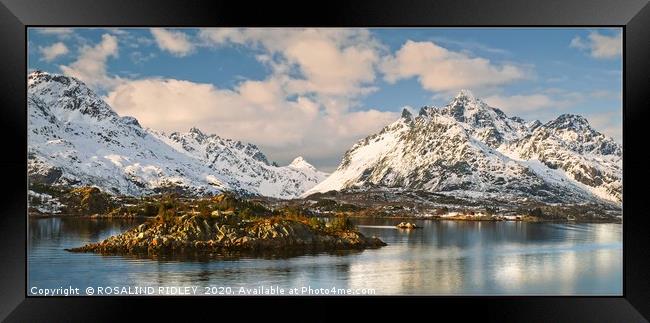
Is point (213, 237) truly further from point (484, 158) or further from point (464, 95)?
point (484, 158)

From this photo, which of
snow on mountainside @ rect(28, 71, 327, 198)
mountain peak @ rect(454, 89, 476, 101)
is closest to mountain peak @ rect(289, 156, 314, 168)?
snow on mountainside @ rect(28, 71, 327, 198)

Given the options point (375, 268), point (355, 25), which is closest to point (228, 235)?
point (375, 268)

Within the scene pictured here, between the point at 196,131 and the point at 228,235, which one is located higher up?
the point at 196,131

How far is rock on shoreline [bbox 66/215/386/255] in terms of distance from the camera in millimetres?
11859

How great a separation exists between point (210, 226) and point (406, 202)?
8.44 m

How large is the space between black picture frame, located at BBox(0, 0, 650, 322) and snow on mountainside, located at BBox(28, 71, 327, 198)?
4.21m

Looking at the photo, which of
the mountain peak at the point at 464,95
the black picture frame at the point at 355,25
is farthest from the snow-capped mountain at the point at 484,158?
the black picture frame at the point at 355,25

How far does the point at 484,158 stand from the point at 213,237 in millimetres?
10328

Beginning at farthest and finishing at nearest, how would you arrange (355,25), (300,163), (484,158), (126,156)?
(484,158) → (126,156) → (300,163) → (355,25)

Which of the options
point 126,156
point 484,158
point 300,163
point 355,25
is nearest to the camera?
point 355,25

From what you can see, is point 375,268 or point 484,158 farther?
point 484,158

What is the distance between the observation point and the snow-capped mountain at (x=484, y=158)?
14.1 metres

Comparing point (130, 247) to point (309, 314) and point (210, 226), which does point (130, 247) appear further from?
point (309, 314)

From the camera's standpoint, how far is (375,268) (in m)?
11.9
